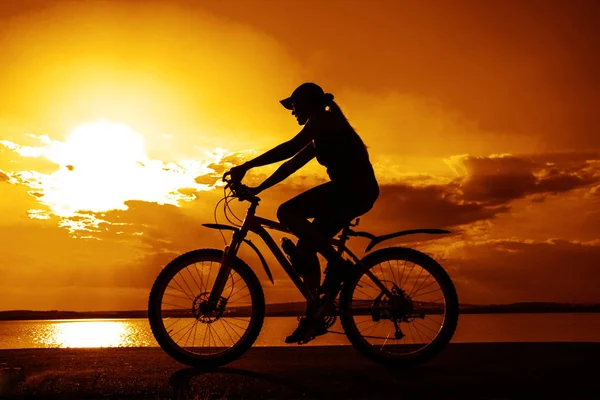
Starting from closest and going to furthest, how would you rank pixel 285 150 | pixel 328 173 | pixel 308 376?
1. pixel 308 376
2. pixel 285 150
3. pixel 328 173

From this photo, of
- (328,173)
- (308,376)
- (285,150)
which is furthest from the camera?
(328,173)

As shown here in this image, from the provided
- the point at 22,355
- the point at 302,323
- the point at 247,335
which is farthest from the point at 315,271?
the point at 22,355

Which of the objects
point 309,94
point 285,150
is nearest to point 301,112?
point 309,94

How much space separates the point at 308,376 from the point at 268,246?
4.58 ft

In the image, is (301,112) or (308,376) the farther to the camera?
(301,112)

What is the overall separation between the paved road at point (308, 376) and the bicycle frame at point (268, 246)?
742mm

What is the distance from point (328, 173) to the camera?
6.19 metres

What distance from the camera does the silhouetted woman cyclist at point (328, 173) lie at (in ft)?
19.9

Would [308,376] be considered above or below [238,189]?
below

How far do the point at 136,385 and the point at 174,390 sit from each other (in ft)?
1.54

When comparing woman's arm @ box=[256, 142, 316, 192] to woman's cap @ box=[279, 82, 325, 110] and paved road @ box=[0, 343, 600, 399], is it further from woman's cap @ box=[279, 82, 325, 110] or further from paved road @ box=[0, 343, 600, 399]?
paved road @ box=[0, 343, 600, 399]

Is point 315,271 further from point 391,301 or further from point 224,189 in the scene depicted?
point 224,189

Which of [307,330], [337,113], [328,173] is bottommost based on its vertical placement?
[307,330]

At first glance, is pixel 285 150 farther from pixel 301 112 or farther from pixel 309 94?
pixel 309 94
